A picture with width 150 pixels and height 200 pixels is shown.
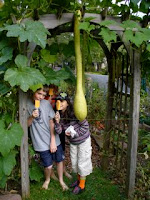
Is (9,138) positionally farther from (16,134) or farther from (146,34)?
(146,34)

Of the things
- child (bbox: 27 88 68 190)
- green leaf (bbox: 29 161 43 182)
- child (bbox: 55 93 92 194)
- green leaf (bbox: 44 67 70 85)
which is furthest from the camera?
green leaf (bbox: 29 161 43 182)

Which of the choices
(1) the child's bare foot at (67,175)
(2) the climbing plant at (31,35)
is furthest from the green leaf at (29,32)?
(1) the child's bare foot at (67,175)

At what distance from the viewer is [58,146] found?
3.33 m

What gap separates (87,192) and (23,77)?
1769mm

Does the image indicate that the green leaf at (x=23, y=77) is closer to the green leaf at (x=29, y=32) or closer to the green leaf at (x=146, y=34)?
the green leaf at (x=29, y=32)

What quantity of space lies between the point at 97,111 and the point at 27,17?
3.65m

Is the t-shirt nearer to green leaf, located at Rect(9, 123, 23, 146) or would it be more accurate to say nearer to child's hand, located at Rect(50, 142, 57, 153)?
child's hand, located at Rect(50, 142, 57, 153)

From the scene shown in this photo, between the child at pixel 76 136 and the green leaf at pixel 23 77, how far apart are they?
68cm

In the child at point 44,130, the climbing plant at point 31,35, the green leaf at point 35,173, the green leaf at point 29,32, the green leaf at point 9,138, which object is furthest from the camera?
the green leaf at point 35,173

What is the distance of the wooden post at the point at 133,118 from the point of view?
2.87 m

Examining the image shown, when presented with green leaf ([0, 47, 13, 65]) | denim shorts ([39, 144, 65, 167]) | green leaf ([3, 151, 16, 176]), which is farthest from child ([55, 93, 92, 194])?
green leaf ([0, 47, 13, 65])

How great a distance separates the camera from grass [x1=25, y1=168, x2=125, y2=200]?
3127mm

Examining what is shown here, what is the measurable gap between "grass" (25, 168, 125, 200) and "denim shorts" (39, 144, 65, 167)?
1.11 ft

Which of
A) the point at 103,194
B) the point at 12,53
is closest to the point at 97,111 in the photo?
the point at 103,194
